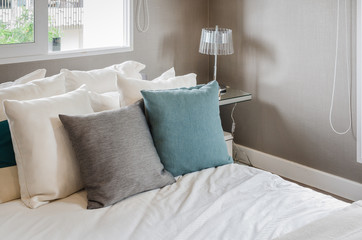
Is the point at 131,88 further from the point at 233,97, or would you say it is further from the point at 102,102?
the point at 233,97

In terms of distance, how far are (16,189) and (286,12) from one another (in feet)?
7.60

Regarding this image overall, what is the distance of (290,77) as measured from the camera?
11.9 feet

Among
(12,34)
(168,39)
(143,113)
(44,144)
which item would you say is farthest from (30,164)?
(168,39)

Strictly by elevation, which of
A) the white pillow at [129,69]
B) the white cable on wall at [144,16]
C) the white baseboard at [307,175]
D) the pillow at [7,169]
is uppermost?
the white cable on wall at [144,16]

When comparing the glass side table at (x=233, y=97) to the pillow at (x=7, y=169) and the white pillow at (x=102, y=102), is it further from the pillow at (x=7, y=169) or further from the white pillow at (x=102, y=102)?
the pillow at (x=7, y=169)

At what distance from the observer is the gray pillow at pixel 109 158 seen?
2152 millimetres

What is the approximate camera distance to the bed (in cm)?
192

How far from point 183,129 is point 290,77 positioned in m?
1.48

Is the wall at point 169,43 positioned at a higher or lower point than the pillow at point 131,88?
higher

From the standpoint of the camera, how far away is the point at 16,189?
221 cm

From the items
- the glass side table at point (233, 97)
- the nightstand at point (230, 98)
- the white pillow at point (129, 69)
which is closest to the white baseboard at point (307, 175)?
the nightstand at point (230, 98)

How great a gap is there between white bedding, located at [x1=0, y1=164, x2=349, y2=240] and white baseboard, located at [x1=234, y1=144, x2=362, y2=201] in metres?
1.22

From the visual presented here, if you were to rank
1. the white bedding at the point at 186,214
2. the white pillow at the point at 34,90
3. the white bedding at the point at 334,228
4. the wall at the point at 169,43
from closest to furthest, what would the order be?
the white bedding at the point at 334,228
the white bedding at the point at 186,214
the white pillow at the point at 34,90
the wall at the point at 169,43

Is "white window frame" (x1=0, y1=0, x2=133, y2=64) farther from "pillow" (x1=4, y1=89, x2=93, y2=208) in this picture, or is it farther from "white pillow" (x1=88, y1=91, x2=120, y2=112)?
"pillow" (x1=4, y1=89, x2=93, y2=208)
